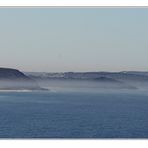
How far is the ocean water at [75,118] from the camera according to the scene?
1659 centimetres

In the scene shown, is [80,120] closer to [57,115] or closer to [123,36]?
[57,115]

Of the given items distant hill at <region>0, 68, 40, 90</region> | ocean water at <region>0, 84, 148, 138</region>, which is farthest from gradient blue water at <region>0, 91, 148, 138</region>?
distant hill at <region>0, 68, 40, 90</region>

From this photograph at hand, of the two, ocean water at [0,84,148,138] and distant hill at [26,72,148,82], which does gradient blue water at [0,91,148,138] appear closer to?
ocean water at [0,84,148,138]

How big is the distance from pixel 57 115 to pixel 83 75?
11.3 meters


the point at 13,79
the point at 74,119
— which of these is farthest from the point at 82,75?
the point at 74,119

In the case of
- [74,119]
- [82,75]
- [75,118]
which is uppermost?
[75,118]

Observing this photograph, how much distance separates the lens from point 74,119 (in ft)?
70.8

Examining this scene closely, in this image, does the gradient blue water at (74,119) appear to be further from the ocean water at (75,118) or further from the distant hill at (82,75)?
the distant hill at (82,75)

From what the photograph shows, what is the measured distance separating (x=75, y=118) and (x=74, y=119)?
19.2 inches

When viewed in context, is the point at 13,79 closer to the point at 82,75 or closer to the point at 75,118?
the point at 82,75

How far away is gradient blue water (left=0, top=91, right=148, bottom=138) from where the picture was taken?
16.6m

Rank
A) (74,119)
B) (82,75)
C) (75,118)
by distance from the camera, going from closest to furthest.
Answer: (82,75) < (74,119) < (75,118)
